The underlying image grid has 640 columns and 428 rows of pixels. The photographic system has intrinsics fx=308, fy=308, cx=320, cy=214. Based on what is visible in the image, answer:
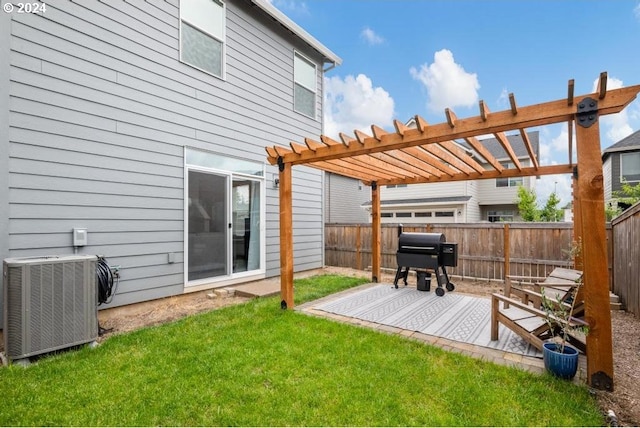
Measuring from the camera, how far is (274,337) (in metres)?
3.48

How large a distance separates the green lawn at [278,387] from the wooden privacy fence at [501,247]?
427 cm

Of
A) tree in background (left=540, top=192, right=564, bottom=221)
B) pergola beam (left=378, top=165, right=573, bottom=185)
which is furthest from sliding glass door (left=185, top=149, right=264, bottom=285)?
tree in background (left=540, top=192, right=564, bottom=221)

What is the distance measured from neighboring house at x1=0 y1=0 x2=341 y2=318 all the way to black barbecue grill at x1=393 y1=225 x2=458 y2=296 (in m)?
2.81

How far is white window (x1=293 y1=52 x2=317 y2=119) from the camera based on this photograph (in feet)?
24.5

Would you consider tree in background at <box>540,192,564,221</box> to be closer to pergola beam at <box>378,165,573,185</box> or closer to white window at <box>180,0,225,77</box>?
pergola beam at <box>378,165,573,185</box>

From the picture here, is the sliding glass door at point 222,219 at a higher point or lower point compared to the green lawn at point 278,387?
higher

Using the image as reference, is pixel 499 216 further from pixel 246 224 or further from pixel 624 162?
pixel 246 224

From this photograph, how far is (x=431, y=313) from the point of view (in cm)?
446

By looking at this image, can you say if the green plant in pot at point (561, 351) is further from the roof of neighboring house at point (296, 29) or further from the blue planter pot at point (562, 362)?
the roof of neighboring house at point (296, 29)

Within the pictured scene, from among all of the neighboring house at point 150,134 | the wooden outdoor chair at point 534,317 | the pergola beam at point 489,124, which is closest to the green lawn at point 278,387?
the wooden outdoor chair at point 534,317

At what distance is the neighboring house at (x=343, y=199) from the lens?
1432 cm

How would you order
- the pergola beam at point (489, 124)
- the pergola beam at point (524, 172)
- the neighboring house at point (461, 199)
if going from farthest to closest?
the neighboring house at point (461, 199) → the pergola beam at point (524, 172) → the pergola beam at point (489, 124)

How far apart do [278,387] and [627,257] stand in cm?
540

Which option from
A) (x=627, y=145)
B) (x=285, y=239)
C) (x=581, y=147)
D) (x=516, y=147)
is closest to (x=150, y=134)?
(x=285, y=239)
